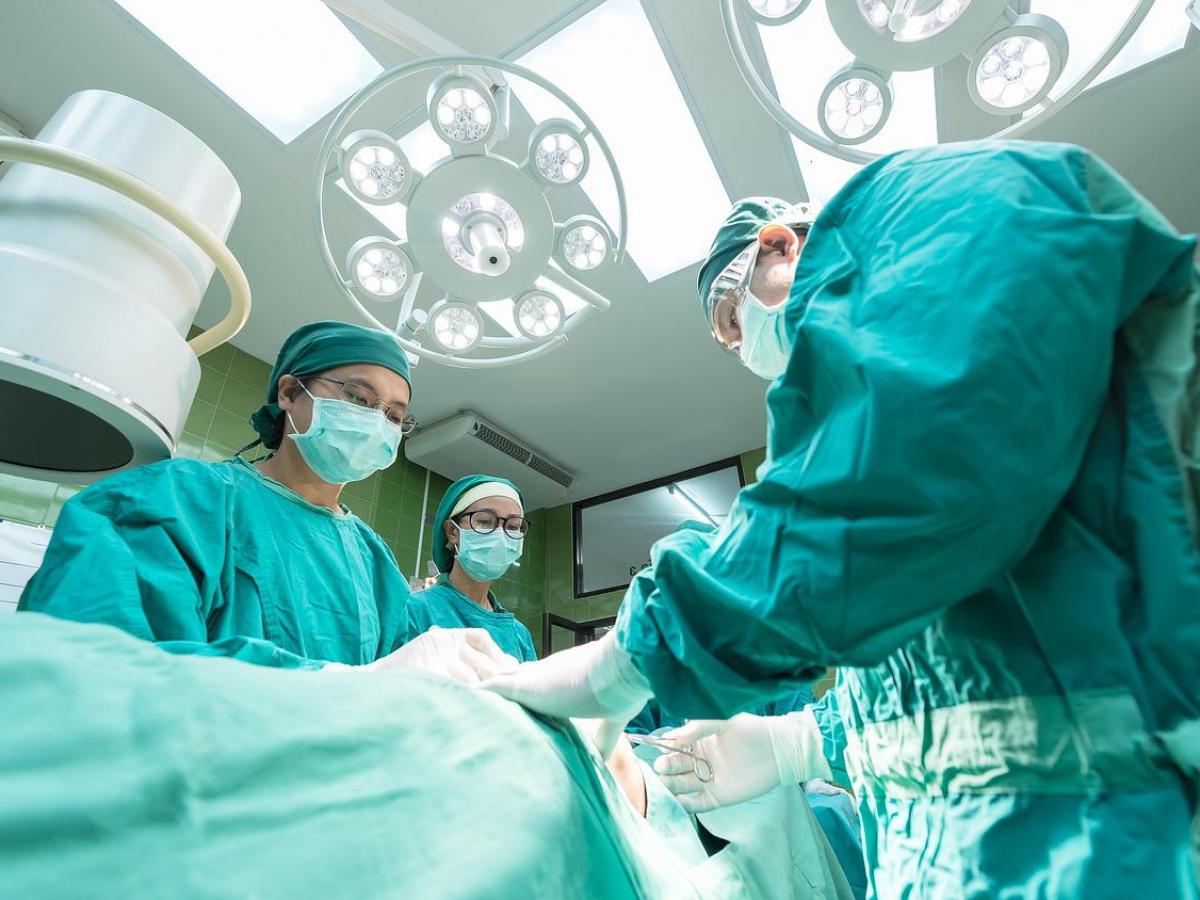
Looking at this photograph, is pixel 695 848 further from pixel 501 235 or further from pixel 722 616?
pixel 501 235

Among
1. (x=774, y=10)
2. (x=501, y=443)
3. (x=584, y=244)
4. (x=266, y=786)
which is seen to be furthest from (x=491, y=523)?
(x=266, y=786)

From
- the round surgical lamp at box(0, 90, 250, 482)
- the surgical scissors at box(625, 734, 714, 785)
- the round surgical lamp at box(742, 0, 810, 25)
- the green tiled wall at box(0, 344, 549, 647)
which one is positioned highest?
the green tiled wall at box(0, 344, 549, 647)

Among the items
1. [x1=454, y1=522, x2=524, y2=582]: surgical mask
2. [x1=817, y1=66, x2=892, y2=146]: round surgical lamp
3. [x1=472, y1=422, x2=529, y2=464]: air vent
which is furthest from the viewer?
[x1=472, y1=422, x2=529, y2=464]: air vent

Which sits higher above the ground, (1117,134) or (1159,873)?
(1117,134)

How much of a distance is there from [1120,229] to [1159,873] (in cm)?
53

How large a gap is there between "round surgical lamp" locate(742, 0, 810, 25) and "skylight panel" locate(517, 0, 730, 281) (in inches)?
33.7

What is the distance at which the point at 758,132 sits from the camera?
2492 millimetres

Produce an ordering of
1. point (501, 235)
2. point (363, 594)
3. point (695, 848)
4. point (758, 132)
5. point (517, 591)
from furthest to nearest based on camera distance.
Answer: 1. point (517, 591)
2. point (758, 132)
3. point (501, 235)
4. point (363, 594)
5. point (695, 848)

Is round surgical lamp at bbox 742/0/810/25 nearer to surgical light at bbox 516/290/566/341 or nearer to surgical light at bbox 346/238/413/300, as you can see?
surgical light at bbox 516/290/566/341

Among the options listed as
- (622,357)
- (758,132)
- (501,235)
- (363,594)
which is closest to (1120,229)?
(501,235)

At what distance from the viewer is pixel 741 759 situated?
1241mm

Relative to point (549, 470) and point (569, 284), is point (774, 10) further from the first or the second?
point (549, 470)

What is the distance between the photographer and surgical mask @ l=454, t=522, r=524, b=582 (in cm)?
260

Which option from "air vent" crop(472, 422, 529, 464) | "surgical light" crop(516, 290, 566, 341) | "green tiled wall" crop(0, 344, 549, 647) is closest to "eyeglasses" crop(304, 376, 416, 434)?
"surgical light" crop(516, 290, 566, 341)
